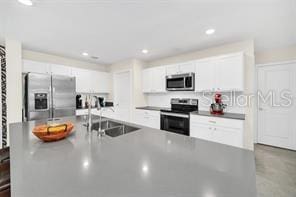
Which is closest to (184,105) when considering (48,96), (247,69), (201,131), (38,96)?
(201,131)

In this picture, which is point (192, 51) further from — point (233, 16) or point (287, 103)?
point (287, 103)

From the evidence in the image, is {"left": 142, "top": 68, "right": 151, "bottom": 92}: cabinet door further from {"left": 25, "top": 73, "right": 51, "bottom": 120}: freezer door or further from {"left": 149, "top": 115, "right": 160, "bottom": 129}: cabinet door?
{"left": 25, "top": 73, "right": 51, "bottom": 120}: freezer door

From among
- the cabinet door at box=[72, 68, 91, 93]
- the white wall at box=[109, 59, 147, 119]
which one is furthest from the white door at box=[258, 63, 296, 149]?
the cabinet door at box=[72, 68, 91, 93]

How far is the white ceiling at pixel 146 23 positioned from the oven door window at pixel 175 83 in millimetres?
812

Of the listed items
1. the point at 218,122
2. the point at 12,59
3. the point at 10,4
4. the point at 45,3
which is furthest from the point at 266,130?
the point at 12,59

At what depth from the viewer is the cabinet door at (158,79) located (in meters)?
3.89

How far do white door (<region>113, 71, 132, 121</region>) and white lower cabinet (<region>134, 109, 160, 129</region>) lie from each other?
0.38 m

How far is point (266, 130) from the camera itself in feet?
11.6

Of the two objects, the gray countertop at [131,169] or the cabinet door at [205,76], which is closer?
the gray countertop at [131,169]

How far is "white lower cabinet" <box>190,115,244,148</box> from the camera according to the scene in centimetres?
239

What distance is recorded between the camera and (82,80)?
165 inches

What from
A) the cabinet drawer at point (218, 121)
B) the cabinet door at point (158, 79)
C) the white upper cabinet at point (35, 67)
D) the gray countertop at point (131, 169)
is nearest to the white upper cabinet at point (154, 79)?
the cabinet door at point (158, 79)

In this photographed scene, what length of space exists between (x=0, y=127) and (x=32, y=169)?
3.05m

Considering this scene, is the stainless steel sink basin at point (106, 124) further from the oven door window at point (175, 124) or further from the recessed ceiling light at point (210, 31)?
the recessed ceiling light at point (210, 31)
